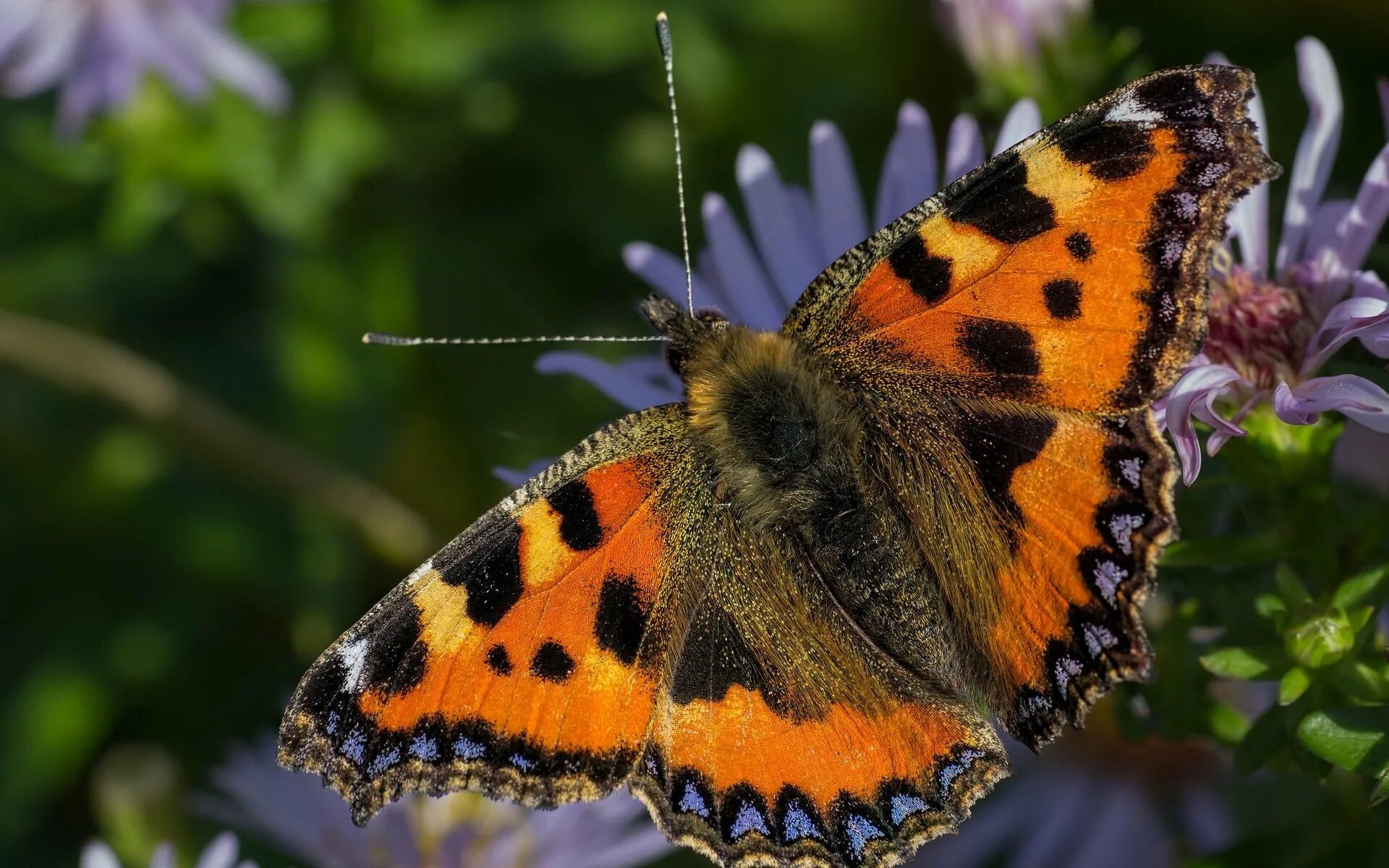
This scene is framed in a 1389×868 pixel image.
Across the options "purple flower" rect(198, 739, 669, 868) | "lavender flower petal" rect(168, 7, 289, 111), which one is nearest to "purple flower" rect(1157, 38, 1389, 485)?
"purple flower" rect(198, 739, 669, 868)

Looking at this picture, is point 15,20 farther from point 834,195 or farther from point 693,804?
point 693,804

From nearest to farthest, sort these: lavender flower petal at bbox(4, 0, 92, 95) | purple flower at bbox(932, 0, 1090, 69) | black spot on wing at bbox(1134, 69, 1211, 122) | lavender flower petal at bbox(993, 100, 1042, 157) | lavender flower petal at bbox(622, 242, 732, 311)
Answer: black spot on wing at bbox(1134, 69, 1211, 122) → lavender flower petal at bbox(993, 100, 1042, 157) → lavender flower petal at bbox(622, 242, 732, 311) → purple flower at bbox(932, 0, 1090, 69) → lavender flower petal at bbox(4, 0, 92, 95)

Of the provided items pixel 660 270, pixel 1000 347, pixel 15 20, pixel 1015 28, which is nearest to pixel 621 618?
pixel 1000 347

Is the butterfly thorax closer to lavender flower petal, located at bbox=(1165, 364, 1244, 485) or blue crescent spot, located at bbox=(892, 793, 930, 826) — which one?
blue crescent spot, located at bbox=(892, 793, 930, 826)

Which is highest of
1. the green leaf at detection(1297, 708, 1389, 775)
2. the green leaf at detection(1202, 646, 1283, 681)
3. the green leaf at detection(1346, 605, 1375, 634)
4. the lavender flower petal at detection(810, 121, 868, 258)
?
the lavender flower petal at detection(810, 121, 868, 258)

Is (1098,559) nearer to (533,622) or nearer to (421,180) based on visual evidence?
(533,622)

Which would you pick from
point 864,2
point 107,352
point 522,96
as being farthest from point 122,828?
point 864,2
